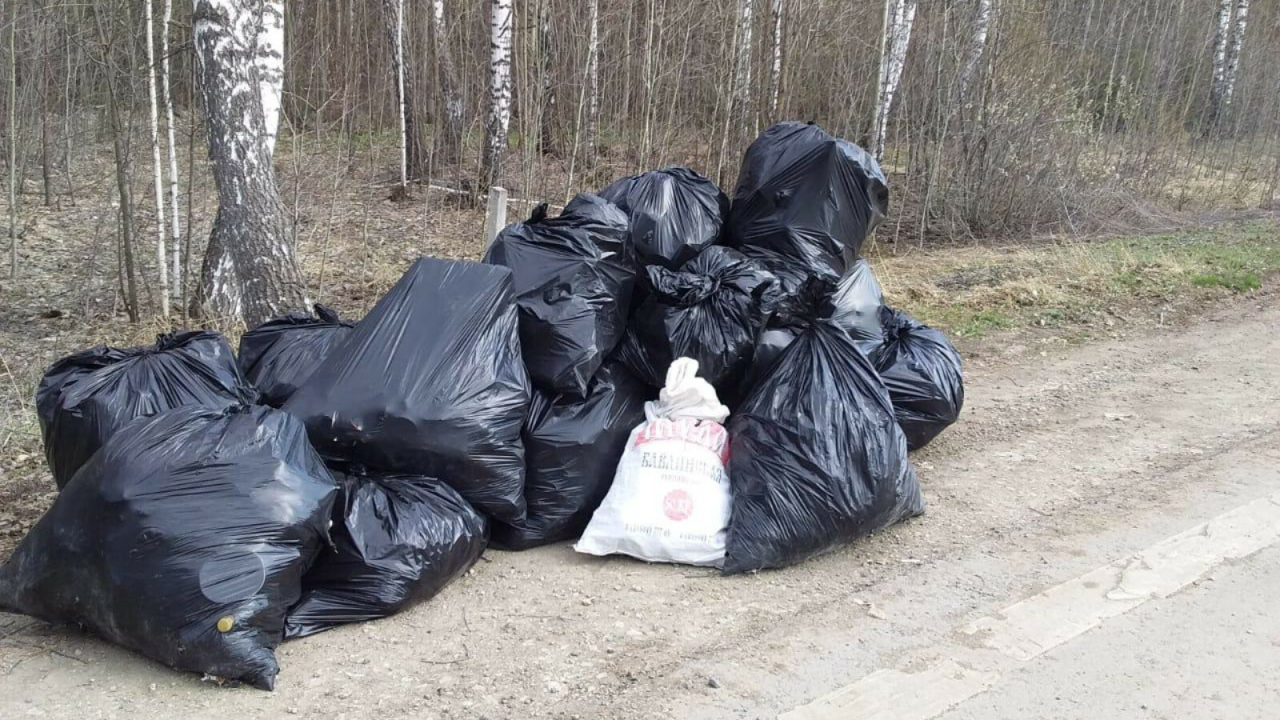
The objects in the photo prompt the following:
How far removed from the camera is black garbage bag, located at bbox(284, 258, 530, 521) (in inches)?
113

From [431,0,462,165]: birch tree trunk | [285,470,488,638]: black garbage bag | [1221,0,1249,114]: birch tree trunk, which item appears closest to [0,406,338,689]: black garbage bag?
[285,470,488,638]: black garbage bag

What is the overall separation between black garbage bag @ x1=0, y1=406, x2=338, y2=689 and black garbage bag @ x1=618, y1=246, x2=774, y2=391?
1.26 m

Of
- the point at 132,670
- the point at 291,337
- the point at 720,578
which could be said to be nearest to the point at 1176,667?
the point at 720,578

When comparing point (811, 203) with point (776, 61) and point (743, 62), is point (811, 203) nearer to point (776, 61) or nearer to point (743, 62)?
point (743, 62)

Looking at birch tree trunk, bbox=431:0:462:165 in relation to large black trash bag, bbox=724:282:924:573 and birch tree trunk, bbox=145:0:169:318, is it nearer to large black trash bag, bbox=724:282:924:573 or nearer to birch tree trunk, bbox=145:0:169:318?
birch tree trunk, bbox=145:0:169:318

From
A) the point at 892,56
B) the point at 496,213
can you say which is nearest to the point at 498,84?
the point at 892,56

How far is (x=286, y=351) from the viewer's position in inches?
132

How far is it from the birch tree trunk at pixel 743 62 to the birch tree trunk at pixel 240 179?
3.47 meters

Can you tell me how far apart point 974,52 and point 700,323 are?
6021 mm

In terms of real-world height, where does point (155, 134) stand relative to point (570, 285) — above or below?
above

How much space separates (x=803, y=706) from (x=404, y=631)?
1.07 m

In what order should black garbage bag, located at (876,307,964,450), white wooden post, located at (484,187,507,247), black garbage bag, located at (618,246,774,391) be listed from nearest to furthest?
black garbage bag, located at (618,246,774,391), black garbage bag, located at (876,307,964,450), white wooden post, located at (484,187,507,247)

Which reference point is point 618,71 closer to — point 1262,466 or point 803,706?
point 1262,466

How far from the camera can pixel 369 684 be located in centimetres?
239
